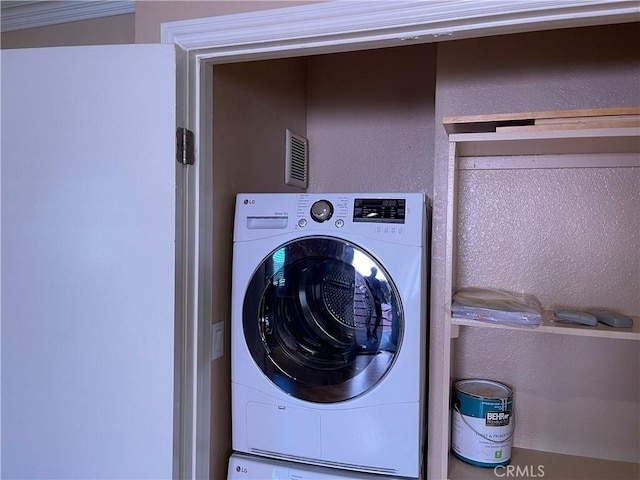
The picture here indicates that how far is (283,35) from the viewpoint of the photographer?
1131 mm

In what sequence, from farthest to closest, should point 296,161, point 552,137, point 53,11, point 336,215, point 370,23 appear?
point 296,161 → point 53,11 → point 336,215 → point 552,137 → point 370,23

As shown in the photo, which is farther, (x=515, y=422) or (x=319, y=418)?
(x=515, y=422)

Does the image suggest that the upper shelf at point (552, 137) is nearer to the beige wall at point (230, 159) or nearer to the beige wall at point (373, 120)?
the beige wall at point (373, 120)

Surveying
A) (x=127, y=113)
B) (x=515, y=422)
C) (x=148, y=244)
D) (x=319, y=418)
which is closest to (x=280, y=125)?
(x=127, y=113)

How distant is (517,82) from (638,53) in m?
0.39

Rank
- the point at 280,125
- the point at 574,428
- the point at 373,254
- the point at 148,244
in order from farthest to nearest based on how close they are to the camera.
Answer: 1. the point at 280,125
2. the point at 574,428
3. the point at 373,254
4. the point at 148,244

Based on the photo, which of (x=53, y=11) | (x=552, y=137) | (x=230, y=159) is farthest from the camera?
(x=53, y=11)

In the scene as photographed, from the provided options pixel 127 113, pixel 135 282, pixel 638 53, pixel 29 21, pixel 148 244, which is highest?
pixel 29 21

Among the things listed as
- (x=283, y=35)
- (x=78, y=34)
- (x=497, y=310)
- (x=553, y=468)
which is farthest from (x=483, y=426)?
(x=78, y=34)

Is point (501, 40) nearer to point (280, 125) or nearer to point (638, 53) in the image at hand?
point (638, 53)

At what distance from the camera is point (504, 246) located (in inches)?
63.9

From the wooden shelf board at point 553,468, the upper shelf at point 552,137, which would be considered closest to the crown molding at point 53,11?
the upper shelf at point 552,137

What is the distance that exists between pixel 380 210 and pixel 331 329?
468mm

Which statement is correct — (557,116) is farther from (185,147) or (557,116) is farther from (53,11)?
(53,11)
